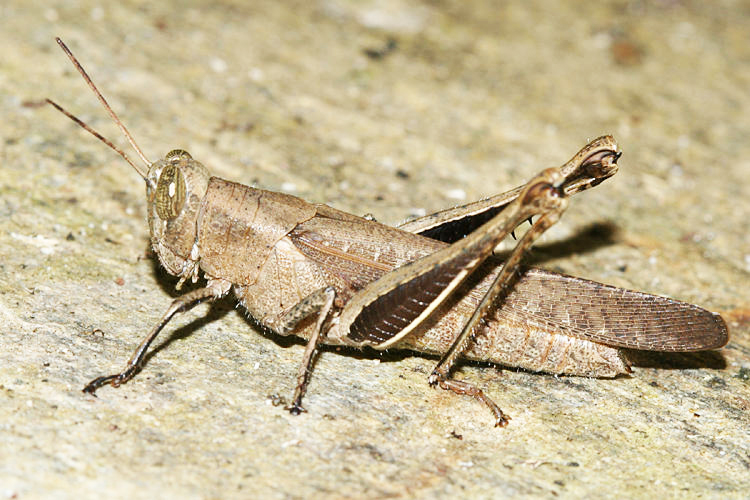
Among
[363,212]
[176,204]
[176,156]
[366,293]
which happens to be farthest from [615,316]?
[176,156]

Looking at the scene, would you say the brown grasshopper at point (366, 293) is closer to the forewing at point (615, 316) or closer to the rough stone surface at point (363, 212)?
the forewing at point (615, 316)

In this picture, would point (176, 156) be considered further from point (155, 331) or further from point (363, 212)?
point (363, 212)

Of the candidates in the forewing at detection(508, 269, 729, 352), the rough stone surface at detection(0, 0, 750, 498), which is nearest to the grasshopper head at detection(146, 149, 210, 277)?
the rough stone surface at detection(0, 0, 750, 498)

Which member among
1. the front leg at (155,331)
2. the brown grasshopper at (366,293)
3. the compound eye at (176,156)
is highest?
the compound eye at (176,156)

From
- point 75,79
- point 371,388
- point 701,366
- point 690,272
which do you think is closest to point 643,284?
point 690,272

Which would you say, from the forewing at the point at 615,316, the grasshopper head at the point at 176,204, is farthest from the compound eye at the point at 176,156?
the forewing at the point at 615,316
